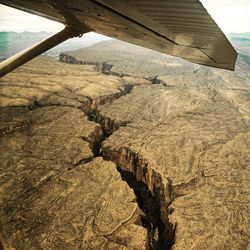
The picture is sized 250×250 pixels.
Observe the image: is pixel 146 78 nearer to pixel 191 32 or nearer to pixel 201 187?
pixel 201 187

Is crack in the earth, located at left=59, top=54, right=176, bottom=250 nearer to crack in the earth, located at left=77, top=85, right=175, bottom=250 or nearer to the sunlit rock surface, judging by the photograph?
crack in the earth, located at left=77, top=85, right=175, bottom=250

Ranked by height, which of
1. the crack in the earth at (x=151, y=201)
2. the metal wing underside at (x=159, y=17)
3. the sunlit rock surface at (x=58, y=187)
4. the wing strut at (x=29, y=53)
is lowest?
the crack in the earth at (x=151, y=201)

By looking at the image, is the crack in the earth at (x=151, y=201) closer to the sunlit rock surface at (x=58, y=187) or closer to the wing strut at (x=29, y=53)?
the sunlit rock surface at (x=58, y=187)

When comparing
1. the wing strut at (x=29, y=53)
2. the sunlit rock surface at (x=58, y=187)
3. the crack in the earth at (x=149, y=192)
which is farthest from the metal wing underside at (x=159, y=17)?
the crack in the earth at (x=149, y=192)

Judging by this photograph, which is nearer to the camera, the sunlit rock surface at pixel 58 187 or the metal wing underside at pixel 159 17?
the metal wing underside at pixel 159 17

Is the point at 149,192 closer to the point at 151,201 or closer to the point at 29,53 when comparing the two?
the point at 151,201

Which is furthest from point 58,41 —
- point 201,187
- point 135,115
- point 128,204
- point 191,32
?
point 135,115

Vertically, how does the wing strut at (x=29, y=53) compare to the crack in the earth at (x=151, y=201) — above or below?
above

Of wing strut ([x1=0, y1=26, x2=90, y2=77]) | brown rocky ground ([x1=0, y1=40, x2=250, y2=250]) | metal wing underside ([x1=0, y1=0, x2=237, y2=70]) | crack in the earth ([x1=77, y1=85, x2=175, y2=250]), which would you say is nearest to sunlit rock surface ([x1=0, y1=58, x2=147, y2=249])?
brown rocky ground ([x1=0, y1=40, x2=250, y2=250])
